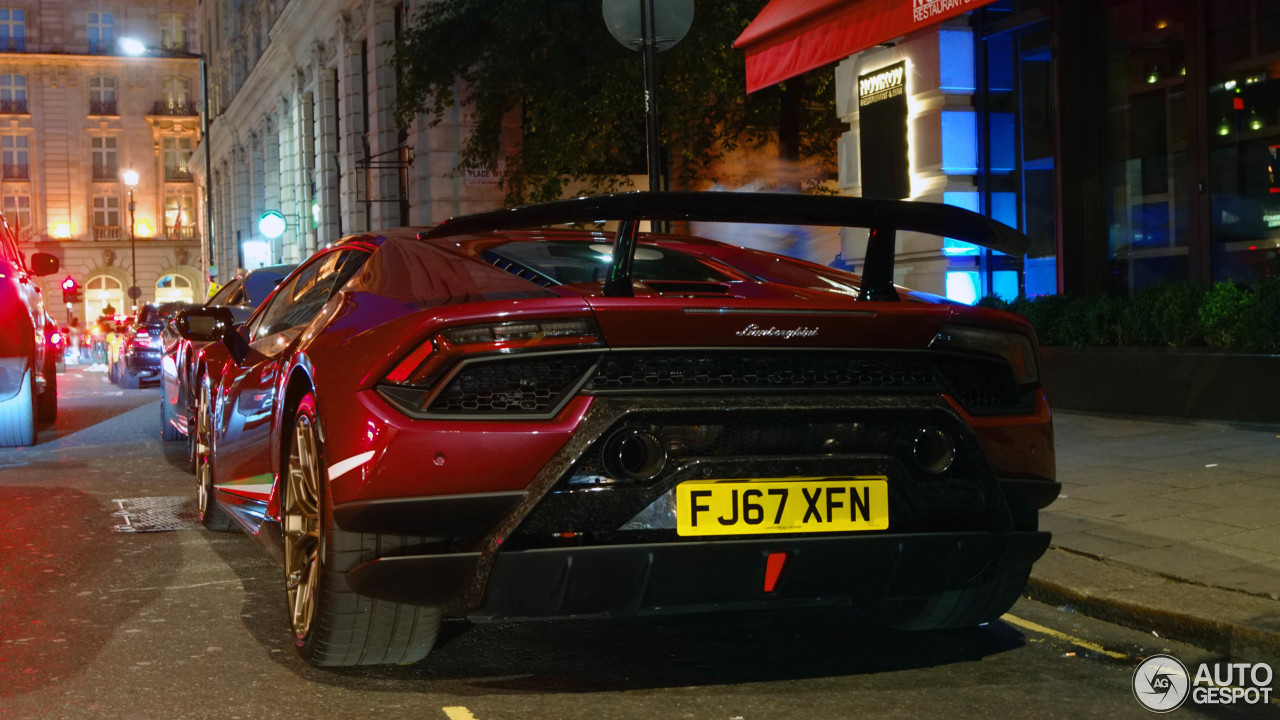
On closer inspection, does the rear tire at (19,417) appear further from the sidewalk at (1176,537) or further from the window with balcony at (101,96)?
the window with balcony at (101,96)

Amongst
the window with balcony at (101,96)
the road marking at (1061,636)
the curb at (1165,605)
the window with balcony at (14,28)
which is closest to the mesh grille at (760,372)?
the road marking at (1061,636)

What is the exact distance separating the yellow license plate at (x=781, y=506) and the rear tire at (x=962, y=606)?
0.69 meters

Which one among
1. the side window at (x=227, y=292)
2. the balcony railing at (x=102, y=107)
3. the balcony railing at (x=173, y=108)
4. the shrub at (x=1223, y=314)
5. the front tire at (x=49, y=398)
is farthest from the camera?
the balcony railing at (x=173, y=108)

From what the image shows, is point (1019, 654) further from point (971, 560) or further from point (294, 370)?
point (294, 370)

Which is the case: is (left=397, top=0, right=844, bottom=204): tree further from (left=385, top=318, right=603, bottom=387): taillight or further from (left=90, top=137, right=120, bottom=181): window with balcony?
(left=90, top=137, right=120, bottom=181): window with balcony

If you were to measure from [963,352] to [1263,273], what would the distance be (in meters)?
7.48

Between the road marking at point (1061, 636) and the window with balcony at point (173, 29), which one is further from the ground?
the window with balcony at point (173, 29)

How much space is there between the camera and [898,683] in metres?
3.71

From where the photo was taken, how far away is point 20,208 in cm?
7150

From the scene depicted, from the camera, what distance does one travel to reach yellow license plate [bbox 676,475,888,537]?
10.8 feet

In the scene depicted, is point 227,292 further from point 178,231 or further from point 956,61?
point 178,231

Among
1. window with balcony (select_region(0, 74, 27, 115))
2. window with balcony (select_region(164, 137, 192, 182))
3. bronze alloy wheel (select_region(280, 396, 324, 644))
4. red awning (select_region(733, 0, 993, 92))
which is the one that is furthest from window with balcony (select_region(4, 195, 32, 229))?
bronze alloy wheel (select_region(280, 396, 324, 644))

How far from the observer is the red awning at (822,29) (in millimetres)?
10602

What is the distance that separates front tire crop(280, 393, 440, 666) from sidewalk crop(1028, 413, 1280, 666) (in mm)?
2261
